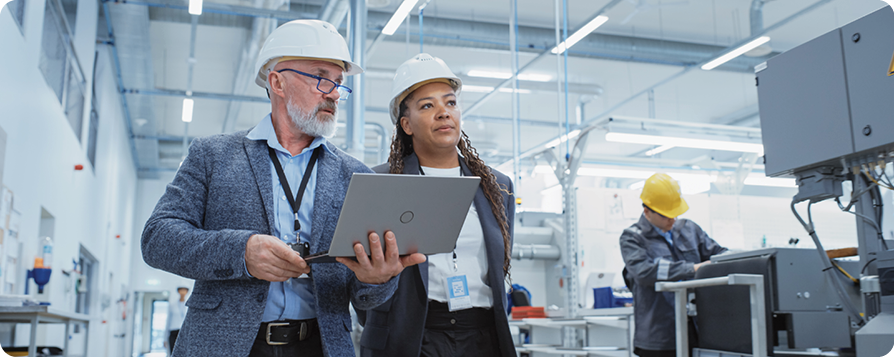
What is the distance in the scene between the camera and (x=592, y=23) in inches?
269

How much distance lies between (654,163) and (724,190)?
1954 mm

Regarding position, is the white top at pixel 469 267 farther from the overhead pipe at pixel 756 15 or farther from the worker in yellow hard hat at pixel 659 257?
the overhead pipe at pixel 756 15

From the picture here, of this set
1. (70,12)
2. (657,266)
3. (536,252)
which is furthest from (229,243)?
(536,252)

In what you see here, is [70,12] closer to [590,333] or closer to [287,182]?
[590,333]

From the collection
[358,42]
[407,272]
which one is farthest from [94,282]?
[407,272]

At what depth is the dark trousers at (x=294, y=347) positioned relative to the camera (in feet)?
4.27

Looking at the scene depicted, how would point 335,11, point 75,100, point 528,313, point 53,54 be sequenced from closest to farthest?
1. point 528,313
2. point 53,54
3. point 335,11
4. point 75,100

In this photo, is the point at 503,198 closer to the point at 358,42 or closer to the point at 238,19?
the point at 358,42

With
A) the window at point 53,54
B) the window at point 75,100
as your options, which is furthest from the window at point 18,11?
the window at point 75,100

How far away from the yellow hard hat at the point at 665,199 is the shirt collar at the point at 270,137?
2.36 metres

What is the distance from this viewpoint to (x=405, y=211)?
122 centimetres

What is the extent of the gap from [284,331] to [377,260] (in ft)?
0.84

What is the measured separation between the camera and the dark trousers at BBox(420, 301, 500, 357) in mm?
1745

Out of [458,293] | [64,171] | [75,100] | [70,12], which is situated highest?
[70,12]
